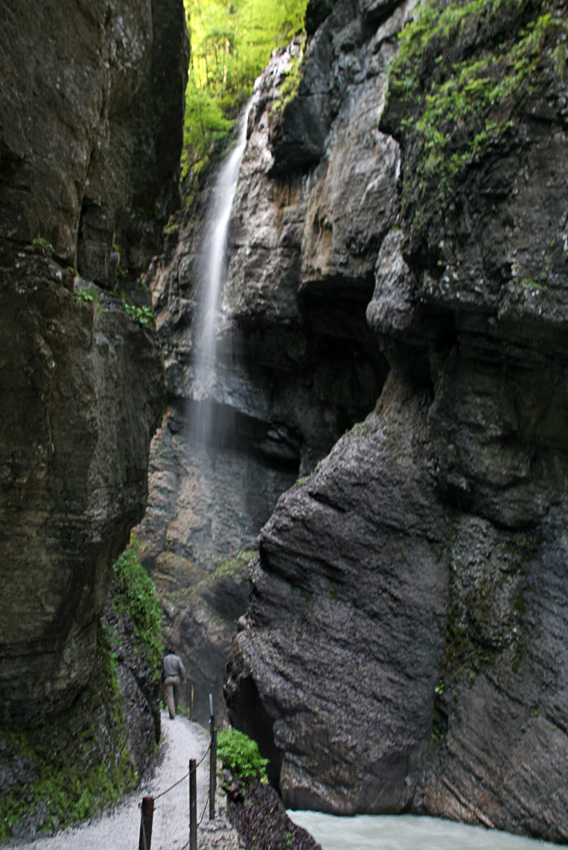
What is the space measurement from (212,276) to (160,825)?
1498 centimetres

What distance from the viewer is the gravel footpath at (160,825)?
5.49 meters

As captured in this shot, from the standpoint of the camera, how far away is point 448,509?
408 inches

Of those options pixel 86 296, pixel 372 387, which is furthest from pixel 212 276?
pixel 86 296

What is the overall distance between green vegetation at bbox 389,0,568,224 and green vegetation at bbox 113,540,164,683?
7352 mm

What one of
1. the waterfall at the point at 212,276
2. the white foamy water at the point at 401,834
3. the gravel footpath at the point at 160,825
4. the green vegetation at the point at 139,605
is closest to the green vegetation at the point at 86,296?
the gravel footpath at the point at 160,825

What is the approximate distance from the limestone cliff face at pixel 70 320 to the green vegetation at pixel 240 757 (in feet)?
10.2

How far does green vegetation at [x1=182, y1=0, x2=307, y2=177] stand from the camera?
18034 mm

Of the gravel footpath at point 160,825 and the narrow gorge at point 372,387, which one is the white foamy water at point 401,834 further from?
the gravel footpath at point 160,825

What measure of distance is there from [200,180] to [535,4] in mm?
13590

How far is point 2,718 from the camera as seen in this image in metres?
5.70

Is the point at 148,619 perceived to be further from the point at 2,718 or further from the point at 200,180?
the point at 200,180

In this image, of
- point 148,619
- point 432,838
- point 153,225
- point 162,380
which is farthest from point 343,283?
point 432,838

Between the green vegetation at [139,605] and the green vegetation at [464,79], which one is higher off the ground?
the green vegetation at [464,79]

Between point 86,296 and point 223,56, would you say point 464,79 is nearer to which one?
point 86,296
